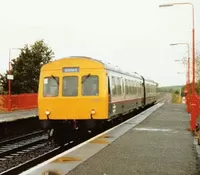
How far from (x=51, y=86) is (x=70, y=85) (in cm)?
72

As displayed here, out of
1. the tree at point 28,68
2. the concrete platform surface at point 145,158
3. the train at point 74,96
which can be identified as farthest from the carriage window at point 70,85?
the tree at point 28,68

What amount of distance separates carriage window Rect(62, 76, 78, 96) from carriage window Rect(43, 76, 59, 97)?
0.30 meters

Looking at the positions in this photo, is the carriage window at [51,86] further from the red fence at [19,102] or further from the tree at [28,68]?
the tree at [28,68]

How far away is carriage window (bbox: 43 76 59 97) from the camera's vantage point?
1730 centimetres

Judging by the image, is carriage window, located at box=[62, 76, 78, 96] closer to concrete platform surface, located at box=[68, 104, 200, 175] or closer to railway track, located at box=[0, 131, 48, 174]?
railway track, located at box=[0, 131, 48, 174]

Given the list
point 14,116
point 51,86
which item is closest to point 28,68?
point 14,116

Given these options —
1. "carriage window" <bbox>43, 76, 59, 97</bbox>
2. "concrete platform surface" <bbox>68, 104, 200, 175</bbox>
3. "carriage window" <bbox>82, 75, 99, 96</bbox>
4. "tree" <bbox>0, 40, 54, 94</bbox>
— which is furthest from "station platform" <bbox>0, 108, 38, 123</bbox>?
"tree" <bbox>0, 40, 54, 94</bbox>

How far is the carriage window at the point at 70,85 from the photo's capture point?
1722 cm

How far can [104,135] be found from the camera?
16047 mm

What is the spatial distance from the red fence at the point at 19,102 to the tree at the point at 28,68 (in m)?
10.2

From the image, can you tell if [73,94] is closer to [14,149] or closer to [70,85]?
[70,85]

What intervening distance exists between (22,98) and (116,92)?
20.4 m

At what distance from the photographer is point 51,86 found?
17.4 metres

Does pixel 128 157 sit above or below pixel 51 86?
below
